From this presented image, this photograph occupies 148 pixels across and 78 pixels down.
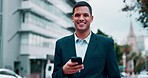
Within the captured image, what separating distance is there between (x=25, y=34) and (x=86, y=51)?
46.7m

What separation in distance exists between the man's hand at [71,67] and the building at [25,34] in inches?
1518

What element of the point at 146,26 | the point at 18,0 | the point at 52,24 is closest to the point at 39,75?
the point at 52,24

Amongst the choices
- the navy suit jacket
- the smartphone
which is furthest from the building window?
the smartphone

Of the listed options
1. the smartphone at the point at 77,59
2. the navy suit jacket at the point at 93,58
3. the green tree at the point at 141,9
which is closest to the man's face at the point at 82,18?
the navy suit jacket at the point at 93,58

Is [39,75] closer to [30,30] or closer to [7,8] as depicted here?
[30,30]

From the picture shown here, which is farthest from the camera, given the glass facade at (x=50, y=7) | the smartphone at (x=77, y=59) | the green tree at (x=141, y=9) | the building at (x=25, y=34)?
the glass facade at (x=50, y=7)

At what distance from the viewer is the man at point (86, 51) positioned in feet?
10.6

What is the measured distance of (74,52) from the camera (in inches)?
128

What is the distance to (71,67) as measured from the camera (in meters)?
3.01

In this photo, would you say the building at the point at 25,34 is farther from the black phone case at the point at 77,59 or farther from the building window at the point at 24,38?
the black phone case at the point at 77,59

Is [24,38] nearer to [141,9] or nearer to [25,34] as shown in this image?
[25,34]

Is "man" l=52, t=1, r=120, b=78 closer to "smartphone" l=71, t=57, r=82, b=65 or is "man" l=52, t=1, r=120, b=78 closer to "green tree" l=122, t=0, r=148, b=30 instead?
"smartphone" l=71, t=57, r=82, b=65

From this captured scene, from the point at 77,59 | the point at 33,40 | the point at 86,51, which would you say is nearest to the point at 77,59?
the point at 77,59

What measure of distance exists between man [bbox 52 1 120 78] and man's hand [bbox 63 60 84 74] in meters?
0.06
